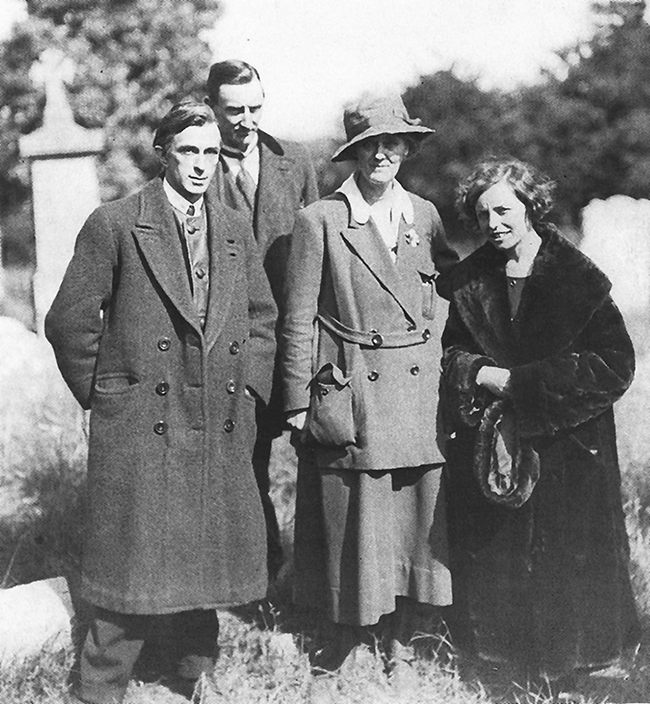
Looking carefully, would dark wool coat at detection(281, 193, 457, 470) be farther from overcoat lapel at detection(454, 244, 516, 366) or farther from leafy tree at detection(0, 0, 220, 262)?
leafy tree at detection(0, 0, 220, 262)

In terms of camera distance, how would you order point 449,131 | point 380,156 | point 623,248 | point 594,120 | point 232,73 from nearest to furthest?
point 380,156
point 232,73
point 623,248
point 594,120
point 449,131

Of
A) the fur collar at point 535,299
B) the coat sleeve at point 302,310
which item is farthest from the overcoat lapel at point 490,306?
the coat sleeve at point 302,310

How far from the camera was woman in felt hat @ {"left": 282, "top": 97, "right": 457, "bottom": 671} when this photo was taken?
3.68 metres

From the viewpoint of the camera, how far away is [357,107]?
366cm

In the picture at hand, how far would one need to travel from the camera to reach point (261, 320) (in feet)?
12.4

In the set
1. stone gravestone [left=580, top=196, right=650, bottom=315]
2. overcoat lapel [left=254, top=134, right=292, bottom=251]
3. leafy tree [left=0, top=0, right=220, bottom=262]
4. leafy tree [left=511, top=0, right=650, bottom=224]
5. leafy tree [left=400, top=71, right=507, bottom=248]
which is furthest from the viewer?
leafy tree [left=0, top=0, right=220, bottom=262]

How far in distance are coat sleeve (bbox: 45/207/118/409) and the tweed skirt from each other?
3.27ft

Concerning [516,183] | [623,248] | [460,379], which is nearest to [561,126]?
[623,248]

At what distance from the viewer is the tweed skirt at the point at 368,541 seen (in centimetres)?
370

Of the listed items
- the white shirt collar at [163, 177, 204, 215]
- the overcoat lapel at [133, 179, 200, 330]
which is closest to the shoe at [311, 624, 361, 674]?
the overcoat lapel at [133, 179, 200, 330]

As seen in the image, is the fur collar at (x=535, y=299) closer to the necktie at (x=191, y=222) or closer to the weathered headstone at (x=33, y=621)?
the necktie at (x=191, y=222)

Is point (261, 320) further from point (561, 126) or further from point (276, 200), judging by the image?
point (561, 126)

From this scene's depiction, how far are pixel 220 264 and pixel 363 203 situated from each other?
0.61m

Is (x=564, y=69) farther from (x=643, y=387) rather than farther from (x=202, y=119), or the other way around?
(x=202, y=119)
